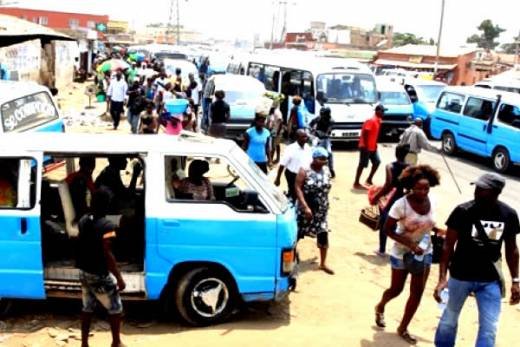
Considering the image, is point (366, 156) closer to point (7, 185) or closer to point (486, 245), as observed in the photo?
point (486, 245)

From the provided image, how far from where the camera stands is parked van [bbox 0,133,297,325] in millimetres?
5680

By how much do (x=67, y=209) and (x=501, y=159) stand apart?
11.7 meters

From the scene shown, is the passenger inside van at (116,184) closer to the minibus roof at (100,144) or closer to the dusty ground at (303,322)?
the minibus roof at (100,144)

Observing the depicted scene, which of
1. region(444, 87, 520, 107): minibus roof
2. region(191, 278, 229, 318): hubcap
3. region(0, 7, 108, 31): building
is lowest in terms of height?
region(191, 278, 229, 318): hubcap

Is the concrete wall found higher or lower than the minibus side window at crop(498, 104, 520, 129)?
higher

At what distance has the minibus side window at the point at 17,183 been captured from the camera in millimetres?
5672

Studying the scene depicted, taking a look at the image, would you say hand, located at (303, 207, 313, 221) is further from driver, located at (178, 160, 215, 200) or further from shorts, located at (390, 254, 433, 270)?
shorts, located at (390, 254, 433, 270)

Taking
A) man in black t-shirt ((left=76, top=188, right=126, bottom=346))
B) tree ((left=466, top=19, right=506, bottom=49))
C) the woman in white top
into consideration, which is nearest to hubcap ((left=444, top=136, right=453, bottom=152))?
the woman in white top

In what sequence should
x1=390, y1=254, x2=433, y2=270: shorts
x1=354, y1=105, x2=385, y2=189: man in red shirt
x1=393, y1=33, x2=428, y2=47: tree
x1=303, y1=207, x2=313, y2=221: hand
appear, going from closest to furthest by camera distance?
x1=390, y1=254, x2=433, y2=270: shorts → x1=303, y1=207, x2=313, y2=221: hand → x1=354, y1=105, x2=385, y2=189: man in red shirt → x1=393, y1=33, x2=428, y2=47: tree

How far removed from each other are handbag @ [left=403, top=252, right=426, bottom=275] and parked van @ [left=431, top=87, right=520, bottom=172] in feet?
32.1

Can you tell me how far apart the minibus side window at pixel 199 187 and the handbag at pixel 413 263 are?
Result: 1.34m

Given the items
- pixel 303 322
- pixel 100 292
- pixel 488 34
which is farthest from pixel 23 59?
pixel 488 34

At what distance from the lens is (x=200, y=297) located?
5844mm

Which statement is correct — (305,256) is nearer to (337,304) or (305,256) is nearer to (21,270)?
(337,304)
